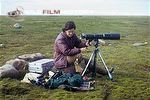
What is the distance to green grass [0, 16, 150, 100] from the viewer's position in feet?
26.4

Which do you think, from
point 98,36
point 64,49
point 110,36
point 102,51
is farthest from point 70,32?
point 102,51

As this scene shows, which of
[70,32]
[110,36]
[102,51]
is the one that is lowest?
[102,51]

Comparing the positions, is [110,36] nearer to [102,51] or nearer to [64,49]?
[64,49]

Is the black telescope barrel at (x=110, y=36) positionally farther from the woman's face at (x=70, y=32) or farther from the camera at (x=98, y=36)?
the woman's face at (x=70, y=32)

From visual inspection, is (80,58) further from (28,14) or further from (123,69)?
(28,14)

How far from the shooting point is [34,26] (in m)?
15.7

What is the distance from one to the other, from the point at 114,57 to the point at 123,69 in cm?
158

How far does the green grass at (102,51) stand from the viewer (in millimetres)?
8055

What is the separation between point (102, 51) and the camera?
12.6 meters

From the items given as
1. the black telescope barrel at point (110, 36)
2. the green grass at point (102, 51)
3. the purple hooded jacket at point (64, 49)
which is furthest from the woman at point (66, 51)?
the green grass at point (102, 51)

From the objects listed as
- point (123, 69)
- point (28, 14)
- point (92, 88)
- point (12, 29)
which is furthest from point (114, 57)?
point (12, 29)

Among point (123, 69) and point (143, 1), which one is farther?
point (143, 1)

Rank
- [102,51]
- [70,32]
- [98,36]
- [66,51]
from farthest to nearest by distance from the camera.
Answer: [102,51]
[98,36]
[70,32]
[66,51]

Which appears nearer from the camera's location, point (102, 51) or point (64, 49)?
point (64, 49)
